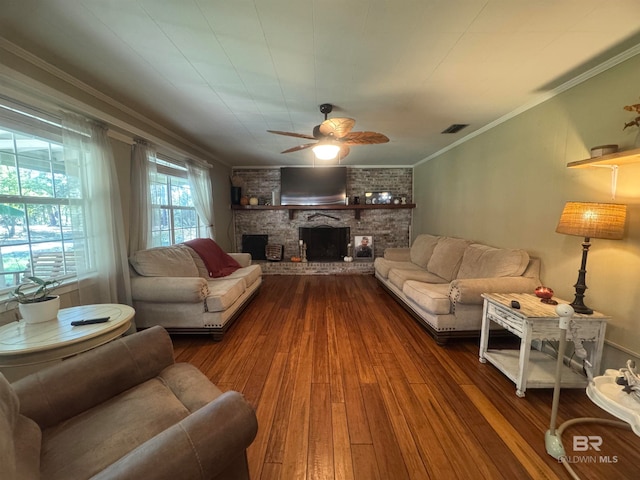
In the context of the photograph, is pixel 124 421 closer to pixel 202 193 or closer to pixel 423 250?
pixel 202 193

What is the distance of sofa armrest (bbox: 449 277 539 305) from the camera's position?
2385mm

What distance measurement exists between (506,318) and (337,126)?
210cm

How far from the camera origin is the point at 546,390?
192 cm

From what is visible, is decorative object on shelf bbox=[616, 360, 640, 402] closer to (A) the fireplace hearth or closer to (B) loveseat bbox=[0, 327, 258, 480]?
(B) loveseat bbox=[0, 327, 258, 480]

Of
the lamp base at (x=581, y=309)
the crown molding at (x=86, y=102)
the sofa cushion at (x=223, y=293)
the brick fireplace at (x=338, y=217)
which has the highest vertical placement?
the crown molding at (x=86, y=102)

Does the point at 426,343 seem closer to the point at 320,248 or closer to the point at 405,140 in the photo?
the point at 405,140

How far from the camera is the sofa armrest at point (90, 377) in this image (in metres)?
1.07

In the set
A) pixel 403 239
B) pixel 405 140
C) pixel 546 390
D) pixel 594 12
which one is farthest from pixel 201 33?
pixel 403 239

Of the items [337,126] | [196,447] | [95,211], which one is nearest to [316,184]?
[337,126]

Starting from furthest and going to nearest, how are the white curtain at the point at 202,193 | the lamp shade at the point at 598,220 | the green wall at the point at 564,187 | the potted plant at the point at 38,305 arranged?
the white curtain at the point at 202,193, the green wall at the point at 564,187, the lamp shade at the point at 598,220, the potted plant at the point at 38,305

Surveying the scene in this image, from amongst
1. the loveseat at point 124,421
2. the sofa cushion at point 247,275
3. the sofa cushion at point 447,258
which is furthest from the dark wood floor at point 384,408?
the sofa cushion at point 447,258

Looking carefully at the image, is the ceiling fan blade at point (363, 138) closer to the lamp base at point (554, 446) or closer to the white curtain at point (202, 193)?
the lamp base at point (554, 446)

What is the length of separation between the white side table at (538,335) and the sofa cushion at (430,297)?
0.49 m

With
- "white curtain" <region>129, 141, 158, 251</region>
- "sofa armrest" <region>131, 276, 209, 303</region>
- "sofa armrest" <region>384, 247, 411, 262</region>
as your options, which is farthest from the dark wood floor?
"sofa armrest" <region>384, 247, 411, 262</region>
